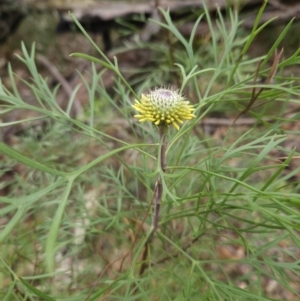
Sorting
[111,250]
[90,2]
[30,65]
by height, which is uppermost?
[90,2]

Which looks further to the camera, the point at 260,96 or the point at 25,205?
the point at 260,96

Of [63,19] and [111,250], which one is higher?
[63,19]

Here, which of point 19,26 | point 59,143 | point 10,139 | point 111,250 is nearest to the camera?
point 111,250

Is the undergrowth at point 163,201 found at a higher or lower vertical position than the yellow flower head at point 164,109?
lower

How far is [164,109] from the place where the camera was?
975 mm

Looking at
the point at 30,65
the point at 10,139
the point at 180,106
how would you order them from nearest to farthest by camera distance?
the point at 180,106 → the point at 30,65 → the point at 10,139

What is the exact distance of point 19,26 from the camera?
3.91 metres

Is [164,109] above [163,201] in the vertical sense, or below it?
above

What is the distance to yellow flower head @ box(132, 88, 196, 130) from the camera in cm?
98

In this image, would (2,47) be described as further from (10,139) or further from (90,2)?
(10,139)

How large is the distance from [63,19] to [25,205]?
9.39 ft

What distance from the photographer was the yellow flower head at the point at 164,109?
3.21ft

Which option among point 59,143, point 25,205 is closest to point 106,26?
point 59,143

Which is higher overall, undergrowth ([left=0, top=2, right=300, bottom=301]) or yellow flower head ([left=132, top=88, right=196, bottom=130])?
yellow flower head ([left=132, top=88, right=196, bottom=130])
